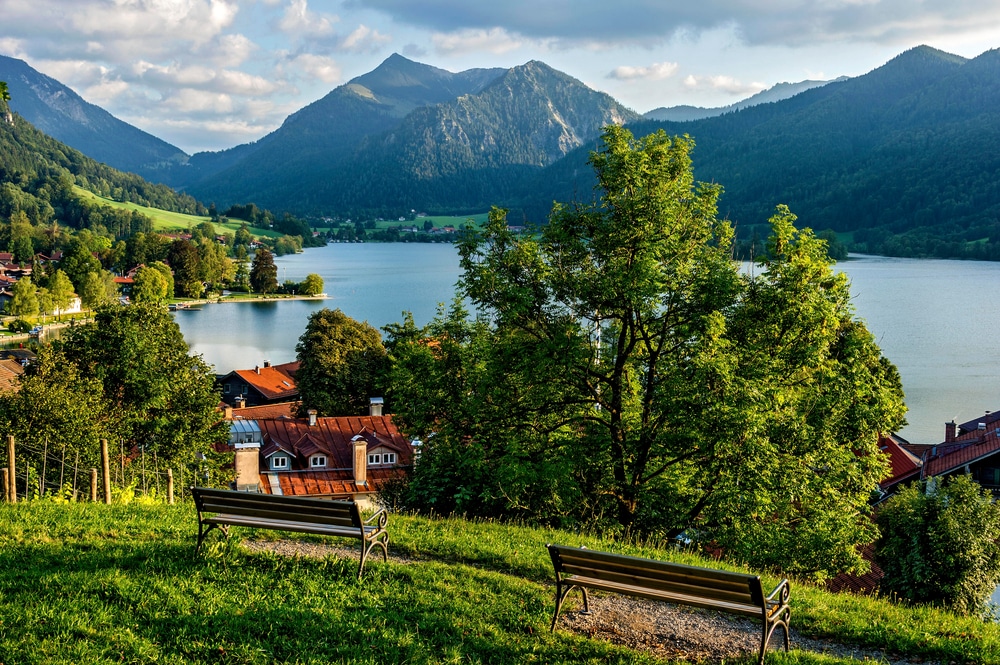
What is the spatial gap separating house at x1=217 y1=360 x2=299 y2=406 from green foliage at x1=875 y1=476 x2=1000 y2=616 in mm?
44444

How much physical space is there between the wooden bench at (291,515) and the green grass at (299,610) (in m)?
0.31

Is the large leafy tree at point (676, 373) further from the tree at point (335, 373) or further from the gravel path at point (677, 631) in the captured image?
the tree at point (335, 373)

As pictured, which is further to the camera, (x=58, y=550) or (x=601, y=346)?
(x=601, y=346)

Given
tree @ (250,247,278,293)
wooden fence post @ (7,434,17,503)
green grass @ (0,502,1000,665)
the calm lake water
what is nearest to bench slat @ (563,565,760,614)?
green grass @ (0,502,1000,665)

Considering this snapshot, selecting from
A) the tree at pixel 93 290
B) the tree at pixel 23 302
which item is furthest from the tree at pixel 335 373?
the tree at pixel 93 290

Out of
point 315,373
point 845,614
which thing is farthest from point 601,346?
point 315,373

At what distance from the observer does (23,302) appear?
323 ft

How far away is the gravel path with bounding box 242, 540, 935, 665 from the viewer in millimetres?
6414

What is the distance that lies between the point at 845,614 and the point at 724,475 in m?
5.26

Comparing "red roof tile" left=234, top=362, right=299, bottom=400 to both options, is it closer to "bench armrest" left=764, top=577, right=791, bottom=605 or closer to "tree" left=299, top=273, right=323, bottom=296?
"bench armrest" left=764, top=577, right=791, bottom=605

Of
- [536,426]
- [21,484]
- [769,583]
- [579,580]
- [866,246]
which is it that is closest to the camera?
[579,580]

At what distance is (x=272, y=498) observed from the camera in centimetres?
755

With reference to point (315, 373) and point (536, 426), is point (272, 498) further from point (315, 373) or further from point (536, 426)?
point (315, 373)

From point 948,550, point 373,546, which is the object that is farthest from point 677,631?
point 948,550
